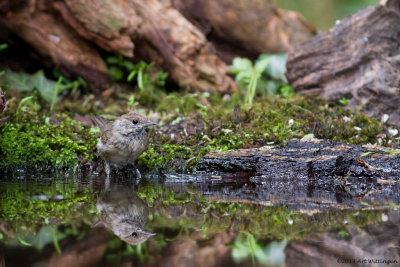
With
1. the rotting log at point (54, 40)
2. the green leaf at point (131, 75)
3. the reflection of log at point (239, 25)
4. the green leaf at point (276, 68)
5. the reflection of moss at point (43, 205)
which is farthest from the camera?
the reflection of log at point (239, 25)

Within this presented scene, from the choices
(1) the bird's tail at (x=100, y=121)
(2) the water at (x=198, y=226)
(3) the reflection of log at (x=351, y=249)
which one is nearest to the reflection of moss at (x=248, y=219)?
(2) the water at (x=198, y=226)

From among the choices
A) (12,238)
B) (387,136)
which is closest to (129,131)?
(12,238)

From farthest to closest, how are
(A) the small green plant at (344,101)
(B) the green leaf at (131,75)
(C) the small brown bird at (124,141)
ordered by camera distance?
(B) the green leaf at (131,75) → (A) the small green plant at (344,101) → (C) the small brown bird at (124,141)

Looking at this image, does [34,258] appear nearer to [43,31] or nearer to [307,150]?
[307,150]

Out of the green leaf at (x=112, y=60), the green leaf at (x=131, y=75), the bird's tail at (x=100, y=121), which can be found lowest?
the bird's tail at (x=100, y=121)

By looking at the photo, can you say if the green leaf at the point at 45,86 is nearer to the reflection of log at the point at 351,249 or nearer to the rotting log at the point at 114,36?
the rotting log at the point at 114,36

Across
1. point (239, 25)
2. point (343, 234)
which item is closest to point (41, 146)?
point (343, 234)

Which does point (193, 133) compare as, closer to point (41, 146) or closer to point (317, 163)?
point (317, 163)

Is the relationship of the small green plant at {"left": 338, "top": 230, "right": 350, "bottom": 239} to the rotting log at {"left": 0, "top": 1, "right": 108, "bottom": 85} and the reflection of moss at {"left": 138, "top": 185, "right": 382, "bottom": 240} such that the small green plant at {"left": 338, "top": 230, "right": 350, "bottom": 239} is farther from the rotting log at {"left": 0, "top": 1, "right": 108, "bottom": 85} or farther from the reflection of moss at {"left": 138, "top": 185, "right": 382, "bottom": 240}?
the rotting log at {"left": 0, "top": 1, "right": 108, "bottom": 85}
